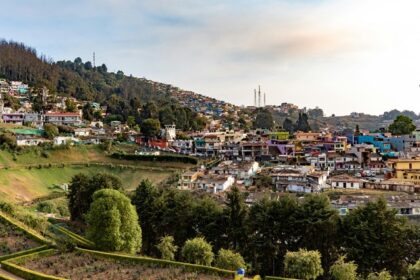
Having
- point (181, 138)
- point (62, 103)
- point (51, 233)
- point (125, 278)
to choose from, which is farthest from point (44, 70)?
A: point (125, 278)

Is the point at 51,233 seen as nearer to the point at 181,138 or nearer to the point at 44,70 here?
the point at 181,138

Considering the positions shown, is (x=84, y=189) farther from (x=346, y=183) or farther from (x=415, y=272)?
(x=346, y=183)

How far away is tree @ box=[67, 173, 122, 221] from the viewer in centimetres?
2802

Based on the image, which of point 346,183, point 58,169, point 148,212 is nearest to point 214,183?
point 346,183

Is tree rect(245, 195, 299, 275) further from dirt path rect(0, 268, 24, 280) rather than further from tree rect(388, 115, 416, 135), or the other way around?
tree rect(388, 115, 416, 135)

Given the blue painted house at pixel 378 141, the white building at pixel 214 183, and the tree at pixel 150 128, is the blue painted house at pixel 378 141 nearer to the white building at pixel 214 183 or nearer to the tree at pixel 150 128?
the white building at pixel 214 183

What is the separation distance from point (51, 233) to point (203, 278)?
10.1m

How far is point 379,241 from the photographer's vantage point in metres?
19.8

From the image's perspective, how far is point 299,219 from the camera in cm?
2116

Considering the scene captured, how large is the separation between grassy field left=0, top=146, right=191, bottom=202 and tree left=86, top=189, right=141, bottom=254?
18.8m

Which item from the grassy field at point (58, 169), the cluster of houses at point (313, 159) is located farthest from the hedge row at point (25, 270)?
the cluster of houses at point (313, 159)

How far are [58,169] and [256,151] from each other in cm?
2379

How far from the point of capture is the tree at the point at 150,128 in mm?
61938

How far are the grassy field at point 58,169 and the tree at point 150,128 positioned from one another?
31.5 ft
